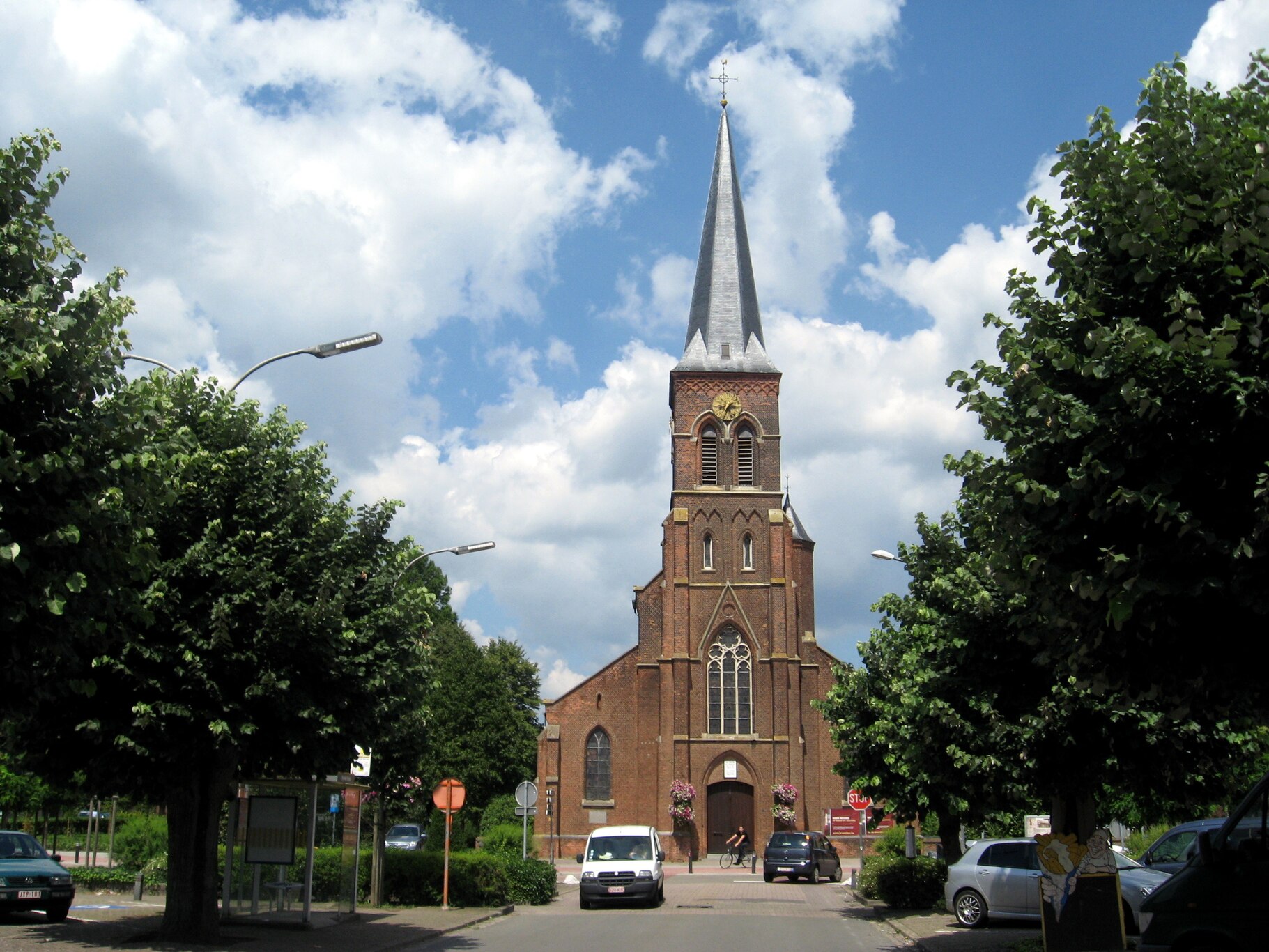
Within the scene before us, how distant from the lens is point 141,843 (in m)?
29.3

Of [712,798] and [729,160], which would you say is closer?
[712,798]

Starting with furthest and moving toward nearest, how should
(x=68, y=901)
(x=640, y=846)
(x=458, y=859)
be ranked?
(x=640, y=846), (x=458, y=859), (x=68, y=901)

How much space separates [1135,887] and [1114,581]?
37.1 ft

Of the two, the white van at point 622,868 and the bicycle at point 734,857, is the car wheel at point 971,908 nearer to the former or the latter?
the white van at point 622,868

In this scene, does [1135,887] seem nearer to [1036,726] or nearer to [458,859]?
[1036,726]

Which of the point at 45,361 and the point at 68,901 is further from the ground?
the point at 45,361

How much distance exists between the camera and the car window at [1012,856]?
19750 mm

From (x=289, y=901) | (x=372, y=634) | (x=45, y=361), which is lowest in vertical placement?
(x=289, y=901)

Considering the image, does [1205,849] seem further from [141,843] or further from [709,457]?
[709,457]

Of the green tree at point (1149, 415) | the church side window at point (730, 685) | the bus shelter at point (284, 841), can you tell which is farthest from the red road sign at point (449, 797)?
the church side window at point (730, 685)

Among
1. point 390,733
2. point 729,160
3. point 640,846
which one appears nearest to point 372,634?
point 390,733

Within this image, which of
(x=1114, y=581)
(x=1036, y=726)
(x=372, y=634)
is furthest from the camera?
(x=372, y=634)

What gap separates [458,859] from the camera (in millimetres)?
24531

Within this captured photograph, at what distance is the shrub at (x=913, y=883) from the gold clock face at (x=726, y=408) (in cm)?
3434
